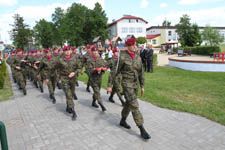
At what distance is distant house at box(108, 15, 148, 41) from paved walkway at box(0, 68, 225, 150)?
54.3m

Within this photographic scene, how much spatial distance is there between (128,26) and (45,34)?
116 ft

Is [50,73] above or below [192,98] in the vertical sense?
above

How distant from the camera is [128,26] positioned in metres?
59.2

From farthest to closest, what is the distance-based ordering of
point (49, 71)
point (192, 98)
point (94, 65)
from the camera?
point (49, 71)
point (192, 98)
point (94, 65)

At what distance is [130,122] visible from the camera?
525 cm

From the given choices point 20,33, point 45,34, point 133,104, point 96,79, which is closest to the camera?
point 133,104

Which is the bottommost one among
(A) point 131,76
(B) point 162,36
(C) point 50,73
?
(C) point 50,73

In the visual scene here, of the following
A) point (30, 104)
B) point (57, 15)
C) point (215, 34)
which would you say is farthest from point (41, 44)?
point (30, 104)

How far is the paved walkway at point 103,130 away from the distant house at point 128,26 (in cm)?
5427

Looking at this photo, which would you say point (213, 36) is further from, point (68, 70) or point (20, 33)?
point (68, 70)

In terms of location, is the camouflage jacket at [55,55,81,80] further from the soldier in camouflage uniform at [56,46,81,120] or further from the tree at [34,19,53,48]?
the tree at [34,19,53,48]

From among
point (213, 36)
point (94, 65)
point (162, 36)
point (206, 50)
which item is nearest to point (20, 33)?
point (206, 50)

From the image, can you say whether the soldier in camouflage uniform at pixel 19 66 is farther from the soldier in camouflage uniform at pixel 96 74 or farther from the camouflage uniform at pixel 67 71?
the soldier in camouflage uniform at pixel 96 74

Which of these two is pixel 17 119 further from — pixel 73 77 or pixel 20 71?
pixel 20 71
